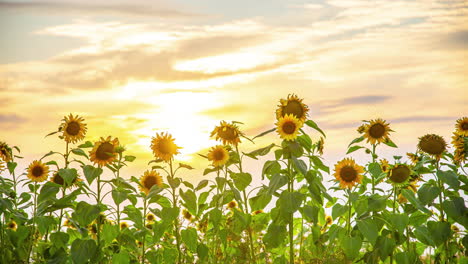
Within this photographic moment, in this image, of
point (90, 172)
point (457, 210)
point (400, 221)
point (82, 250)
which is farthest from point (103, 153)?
point (457, 210)

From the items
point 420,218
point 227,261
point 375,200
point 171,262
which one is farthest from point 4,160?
point 420,218

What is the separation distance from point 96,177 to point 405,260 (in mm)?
2764

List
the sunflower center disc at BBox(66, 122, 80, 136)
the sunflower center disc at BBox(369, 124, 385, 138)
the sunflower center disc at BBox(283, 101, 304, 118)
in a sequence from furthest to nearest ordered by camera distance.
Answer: the sunflower center disc at BBox(369, 124, 385, 138)
the sunflower center disc at BBox(66, 122, 80, 136)
the sunflower center disc at BBox(283, 101, 304, 118)

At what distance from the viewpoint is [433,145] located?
16.8 ft

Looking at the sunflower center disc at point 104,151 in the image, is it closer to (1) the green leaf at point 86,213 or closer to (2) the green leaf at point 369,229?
(1) the green leaf at point 86,213

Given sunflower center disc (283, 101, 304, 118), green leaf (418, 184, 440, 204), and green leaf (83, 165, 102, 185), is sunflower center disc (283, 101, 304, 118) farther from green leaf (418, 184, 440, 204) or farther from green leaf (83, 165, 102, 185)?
green leaf (83, 165, 102, 185)

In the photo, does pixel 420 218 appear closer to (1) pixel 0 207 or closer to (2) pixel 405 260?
(2) pixel 405 260

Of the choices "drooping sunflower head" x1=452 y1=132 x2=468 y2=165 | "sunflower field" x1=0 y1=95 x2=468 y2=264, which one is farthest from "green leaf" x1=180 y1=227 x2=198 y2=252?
"drooping sunflower head" x1=452 y1=132 x2=468 y2=165

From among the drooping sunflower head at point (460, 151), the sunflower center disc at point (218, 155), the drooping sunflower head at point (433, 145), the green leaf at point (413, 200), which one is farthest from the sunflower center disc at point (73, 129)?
the drooping sunflower head at point (460, 151)

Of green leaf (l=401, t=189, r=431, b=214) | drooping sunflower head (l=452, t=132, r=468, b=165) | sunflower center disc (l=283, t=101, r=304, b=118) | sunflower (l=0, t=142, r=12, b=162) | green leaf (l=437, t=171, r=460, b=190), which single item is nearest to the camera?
sunflower center disc (l=283, t=101, r=304, b=118)

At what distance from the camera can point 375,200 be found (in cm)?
489

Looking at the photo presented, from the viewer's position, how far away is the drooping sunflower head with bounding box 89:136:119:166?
4.81 m

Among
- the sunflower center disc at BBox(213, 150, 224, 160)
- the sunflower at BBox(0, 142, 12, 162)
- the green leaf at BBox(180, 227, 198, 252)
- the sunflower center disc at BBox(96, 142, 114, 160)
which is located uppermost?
the sunflower at BBox(0, 142, 12, 162)

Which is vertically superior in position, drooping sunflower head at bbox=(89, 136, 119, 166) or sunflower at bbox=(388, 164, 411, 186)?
drooping sunflower head at bbox=(89, 136, 119, 166)
